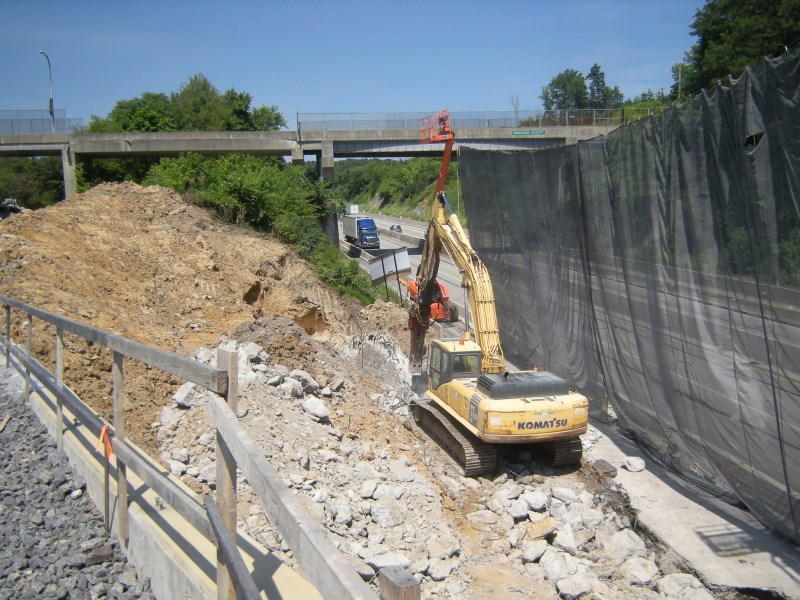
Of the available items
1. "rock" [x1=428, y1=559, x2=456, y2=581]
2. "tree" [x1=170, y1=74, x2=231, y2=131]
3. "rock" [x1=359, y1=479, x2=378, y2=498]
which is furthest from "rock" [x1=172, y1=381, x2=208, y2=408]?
"tree" [x1=170, y1=74, x2=231, y2=131]

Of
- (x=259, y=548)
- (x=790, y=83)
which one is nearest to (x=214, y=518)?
(x=259, y=548)

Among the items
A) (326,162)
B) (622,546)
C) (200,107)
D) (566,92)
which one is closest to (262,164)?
(326,162)

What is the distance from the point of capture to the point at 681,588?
8461mm

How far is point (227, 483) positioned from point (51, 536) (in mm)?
2374

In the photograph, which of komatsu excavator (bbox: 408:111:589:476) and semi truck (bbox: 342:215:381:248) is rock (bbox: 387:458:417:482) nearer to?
komatsu excavator (bbox: 408:111:589:476)

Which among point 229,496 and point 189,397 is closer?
point 229,496

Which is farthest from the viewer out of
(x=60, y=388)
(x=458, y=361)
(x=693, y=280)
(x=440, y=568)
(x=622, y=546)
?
(x=458, y=361)

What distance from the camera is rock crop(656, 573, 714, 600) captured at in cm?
830

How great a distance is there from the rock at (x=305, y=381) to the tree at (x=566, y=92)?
119 m

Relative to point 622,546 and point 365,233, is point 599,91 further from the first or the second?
point 622,546

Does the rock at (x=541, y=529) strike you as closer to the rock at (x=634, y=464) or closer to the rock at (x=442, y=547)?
the rock at (x=442, y=547)

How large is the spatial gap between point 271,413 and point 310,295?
10.2 meters

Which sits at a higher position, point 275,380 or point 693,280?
point 693,280

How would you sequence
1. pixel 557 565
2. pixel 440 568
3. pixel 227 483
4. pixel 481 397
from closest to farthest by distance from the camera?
1. pixel 227 483
2. pixel 440 568
3. pixel 557 565
4. pixel 481 397
